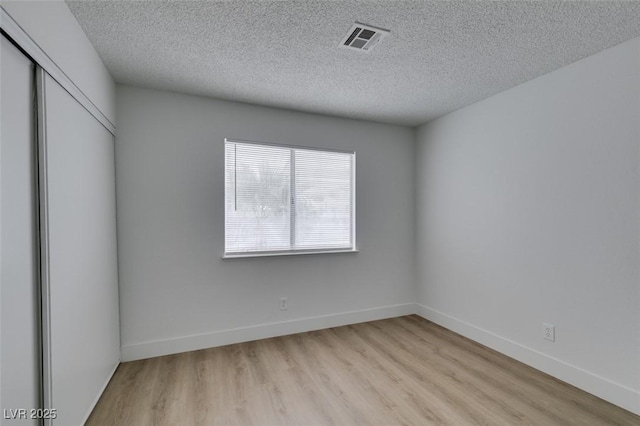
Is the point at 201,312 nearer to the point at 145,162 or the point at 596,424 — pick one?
the point at 145,162

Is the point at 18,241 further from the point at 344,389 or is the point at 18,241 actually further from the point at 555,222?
the point at 555,222

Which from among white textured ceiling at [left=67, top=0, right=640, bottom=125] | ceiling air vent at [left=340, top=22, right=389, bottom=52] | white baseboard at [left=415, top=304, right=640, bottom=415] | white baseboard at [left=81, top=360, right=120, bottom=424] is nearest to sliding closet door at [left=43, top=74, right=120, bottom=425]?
white baseboard at [left=81, top=360, right=120, bottom=424]

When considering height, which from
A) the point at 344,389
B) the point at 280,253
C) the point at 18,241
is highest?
the point at 18,241

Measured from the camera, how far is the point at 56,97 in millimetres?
1600

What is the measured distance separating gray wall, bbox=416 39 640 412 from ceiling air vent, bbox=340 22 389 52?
1642mm

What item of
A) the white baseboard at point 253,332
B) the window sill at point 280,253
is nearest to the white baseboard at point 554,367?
the white baseboard at point 253,332

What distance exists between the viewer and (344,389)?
91.0 inches

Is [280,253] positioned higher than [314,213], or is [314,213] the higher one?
[314,213]

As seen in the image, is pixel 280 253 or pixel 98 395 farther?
pixel 280 253

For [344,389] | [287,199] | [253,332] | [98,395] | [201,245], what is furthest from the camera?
[287,199]

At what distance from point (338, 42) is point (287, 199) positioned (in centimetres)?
180

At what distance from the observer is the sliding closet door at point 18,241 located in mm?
1199

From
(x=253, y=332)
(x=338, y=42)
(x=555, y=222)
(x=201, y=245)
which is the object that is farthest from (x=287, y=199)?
(x=555, y=222)

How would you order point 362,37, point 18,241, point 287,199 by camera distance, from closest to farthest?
point 18,241, point 362,37, point 287,199
